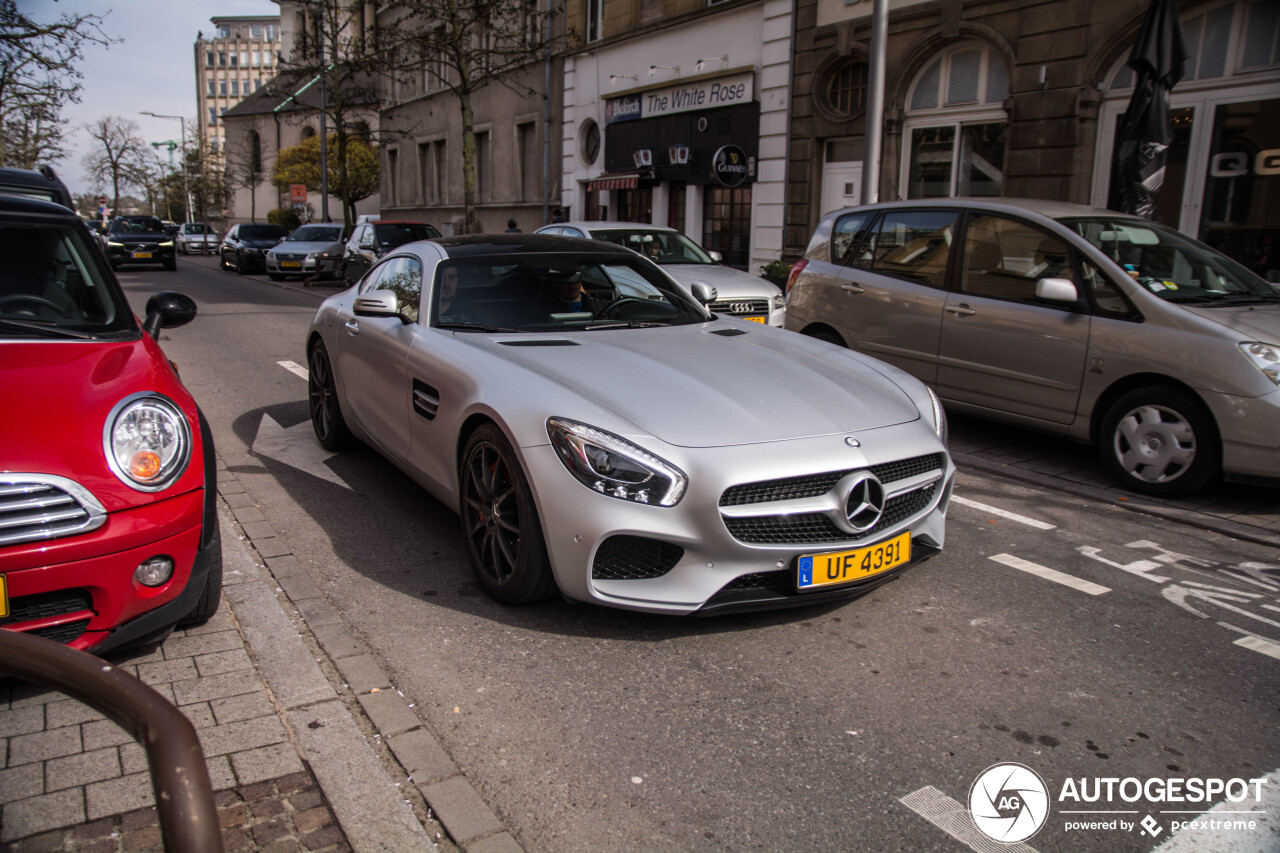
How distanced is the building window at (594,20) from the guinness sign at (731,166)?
8446mm

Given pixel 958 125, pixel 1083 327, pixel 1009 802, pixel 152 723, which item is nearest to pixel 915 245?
pixel 1083 327

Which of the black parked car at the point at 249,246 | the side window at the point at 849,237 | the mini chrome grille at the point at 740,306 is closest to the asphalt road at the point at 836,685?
the side window at the point at 849,237

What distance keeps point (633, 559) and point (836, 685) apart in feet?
2.76

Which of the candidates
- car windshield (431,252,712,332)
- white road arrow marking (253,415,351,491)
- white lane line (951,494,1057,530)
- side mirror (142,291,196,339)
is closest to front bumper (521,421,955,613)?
car windshield (431,252,712,332)

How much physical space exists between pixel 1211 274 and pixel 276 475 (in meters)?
6.32

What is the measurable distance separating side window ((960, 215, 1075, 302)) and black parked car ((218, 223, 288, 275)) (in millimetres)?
27380

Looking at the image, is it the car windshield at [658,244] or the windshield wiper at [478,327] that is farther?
the car windshield at [658,244]

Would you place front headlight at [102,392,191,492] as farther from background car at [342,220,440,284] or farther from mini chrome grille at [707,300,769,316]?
background car at [342,220,440,284]

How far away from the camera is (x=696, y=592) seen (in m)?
3.47

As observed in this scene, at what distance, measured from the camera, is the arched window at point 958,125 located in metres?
15.4

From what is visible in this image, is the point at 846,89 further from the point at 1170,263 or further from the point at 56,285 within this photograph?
the point at 56,285

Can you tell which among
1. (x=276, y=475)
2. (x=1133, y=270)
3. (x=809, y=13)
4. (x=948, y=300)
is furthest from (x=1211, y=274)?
(x=809, y=13)

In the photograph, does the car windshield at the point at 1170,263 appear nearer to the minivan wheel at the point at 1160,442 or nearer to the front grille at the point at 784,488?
the minivan wheel at the point at 1160,442

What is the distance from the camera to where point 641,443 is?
351 centimetres
